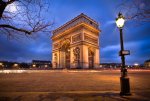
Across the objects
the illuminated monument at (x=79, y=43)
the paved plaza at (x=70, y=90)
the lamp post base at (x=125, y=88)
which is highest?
the illuminated monument at (x=79, y=43)

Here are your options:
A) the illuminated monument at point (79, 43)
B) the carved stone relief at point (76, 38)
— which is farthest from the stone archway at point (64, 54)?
the carved stone relief at point (76, 38)

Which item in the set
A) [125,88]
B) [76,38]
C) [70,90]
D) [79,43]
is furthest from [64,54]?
[125,88]

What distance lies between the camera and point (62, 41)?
201 ft

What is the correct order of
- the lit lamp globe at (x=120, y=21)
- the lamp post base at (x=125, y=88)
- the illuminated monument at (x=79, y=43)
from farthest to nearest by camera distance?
the illuminated monument at (x=79, y=43) → the lit lamp globe at (x=120, y=21) → the lamp post base at (x=125, y=88)

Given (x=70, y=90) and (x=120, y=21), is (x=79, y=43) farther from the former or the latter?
(x=120, y=21)

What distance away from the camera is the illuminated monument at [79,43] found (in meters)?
50.1

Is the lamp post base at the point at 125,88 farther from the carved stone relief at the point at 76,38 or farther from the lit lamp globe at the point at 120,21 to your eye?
the carved stone relief at the point at 76,38

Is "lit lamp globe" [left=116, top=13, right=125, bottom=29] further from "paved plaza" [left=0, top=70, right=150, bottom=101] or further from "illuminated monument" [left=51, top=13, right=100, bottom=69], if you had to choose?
"illuminated monument" [left=51, top=13, right=100, bottom=69]

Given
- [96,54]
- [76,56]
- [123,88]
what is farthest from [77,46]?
[123,88]

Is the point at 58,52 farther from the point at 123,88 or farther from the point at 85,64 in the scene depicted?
the point at 123,88

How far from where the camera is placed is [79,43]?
166ft

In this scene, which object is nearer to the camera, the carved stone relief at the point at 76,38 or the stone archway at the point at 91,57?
the carved stone relief at the point at 76,38

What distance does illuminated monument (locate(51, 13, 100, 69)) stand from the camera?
50062 mm

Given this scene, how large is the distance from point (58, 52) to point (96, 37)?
14918mm
